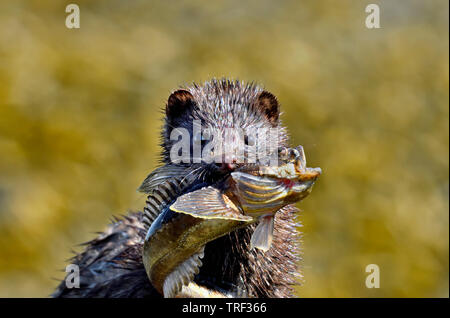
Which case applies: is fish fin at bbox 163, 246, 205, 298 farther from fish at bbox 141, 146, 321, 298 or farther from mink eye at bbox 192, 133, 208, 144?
mink eye at bbox 192, 133, 208, 144

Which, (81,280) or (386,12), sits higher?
(386,12)

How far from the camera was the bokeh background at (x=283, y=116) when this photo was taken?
5.01m

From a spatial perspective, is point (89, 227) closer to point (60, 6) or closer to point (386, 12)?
point (60, 6)

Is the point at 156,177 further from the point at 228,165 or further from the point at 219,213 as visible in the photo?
the point at 219,213

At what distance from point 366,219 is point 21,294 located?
2.82 meters

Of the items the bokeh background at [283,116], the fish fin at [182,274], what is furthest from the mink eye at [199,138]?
the bokeh background at [283,116]

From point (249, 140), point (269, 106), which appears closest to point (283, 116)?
point (269, 106)

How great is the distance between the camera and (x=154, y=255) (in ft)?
6.29

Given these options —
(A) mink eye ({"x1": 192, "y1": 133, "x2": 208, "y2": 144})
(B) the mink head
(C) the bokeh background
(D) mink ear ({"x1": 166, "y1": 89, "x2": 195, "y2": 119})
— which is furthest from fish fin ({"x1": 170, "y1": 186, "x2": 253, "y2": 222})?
(C) the bokeh background

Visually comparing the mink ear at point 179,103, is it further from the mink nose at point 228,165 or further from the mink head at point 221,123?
the mink nose at point 228,165

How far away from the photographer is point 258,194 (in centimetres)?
173

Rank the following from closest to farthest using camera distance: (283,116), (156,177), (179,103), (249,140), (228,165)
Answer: (228,165), (156,177), (249,140), (179,103), (283,116)

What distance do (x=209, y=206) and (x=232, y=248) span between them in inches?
27.5
